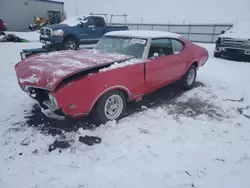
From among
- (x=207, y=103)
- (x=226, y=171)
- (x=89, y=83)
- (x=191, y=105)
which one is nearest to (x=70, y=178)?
(x=89, y=83)

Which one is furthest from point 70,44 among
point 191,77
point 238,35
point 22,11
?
point 22,11

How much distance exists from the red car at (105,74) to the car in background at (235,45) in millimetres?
5657

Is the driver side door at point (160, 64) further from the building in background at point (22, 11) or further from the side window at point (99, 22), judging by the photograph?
the building in background at point (22, 11)

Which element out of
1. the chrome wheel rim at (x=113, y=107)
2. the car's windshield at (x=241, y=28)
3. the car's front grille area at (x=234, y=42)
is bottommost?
the chrome wheel rim at (x=113, y=107)

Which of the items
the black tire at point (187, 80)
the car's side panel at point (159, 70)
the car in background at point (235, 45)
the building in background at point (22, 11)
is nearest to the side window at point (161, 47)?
the car's side panel at point (159, 70)

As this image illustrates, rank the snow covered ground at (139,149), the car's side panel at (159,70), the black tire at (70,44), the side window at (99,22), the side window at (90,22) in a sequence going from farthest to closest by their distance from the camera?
the side window at (99,22)
the side window at (90,22)
the black tire at (70,44)
the car's side panel at (159,70)
the snow covered ground at (139,149)

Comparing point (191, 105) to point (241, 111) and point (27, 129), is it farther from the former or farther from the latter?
point (27, 129)

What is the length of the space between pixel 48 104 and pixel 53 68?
1.84ft

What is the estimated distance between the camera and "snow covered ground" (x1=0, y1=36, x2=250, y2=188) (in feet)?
7.88

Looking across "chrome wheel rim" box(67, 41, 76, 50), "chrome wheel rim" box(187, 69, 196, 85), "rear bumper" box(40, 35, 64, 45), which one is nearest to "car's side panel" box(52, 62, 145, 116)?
"chrome wheel rim" box(187, 69, 196, 85)

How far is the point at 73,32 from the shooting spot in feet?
33.5

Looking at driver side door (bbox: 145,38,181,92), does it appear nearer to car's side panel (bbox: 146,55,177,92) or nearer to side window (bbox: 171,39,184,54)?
car's side panel (bbox: 146,55,177,92)

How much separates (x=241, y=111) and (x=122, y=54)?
2.76 m

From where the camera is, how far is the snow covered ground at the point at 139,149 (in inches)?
94.6
